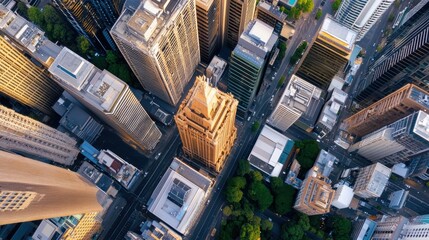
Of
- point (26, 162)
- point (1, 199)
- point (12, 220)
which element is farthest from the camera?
point (26, 162)

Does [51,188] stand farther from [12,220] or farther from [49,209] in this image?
[12,220]

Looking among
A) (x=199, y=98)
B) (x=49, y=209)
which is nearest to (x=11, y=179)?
(x=49, y=209)

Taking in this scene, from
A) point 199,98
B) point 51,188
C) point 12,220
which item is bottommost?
point 12,220

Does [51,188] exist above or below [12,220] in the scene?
above

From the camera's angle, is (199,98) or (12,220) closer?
(12,220)

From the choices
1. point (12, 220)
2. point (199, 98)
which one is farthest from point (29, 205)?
point (199, 98)

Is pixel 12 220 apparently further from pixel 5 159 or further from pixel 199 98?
pixel 199 98

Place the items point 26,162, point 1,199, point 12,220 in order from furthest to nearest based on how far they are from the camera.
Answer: point 26,162 → point 12,220 → point 1,199

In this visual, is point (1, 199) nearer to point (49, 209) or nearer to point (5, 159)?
point (5, 159)

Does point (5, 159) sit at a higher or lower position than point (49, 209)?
higher
